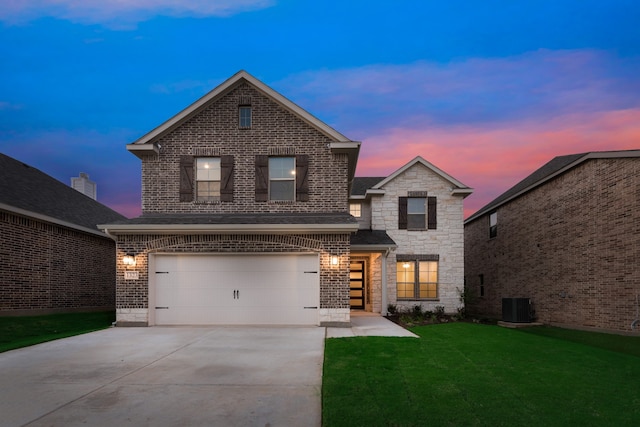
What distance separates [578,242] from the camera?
13.8 meters

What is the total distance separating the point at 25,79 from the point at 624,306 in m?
147

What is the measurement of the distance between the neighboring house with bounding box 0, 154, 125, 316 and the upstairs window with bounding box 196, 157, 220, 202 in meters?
5.93

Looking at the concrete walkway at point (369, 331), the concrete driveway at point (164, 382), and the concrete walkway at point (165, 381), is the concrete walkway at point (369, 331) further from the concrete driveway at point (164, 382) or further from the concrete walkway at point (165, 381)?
the concrete driveway at point (164, 382)

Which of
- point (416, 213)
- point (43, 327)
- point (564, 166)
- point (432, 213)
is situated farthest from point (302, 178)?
point (564, 166)

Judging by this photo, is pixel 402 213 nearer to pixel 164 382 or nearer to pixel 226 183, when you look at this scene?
pixel 226 183

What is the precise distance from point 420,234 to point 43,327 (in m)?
14.6

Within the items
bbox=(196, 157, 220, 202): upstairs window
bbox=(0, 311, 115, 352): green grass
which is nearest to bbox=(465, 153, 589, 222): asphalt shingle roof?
bbox=(196, 157, 220, 202): upstairs window

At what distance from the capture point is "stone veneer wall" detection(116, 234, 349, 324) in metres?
12.6

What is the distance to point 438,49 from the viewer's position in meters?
132

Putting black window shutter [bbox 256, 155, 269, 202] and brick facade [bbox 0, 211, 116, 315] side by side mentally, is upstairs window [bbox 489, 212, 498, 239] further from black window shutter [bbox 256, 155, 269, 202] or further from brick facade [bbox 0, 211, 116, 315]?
brick facade [bbox 0, 211, 116, 315]

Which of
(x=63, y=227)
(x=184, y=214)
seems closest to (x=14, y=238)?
(x=63, y=227)

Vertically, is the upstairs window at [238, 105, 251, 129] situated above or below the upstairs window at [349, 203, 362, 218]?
above

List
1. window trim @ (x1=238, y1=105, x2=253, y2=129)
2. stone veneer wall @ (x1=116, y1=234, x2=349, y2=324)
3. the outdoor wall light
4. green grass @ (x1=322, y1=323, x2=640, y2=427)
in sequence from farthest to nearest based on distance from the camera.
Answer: window trim @ (x1=238, y1=105, x2=253, y2=129), the outdoor wall light, stone veneer wall @ (x1=116, y1=234, x2=349, y2=324), green grass @ (x1=322, y1=323, x2=640, y2=427)

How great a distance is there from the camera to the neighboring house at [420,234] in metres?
18.2
